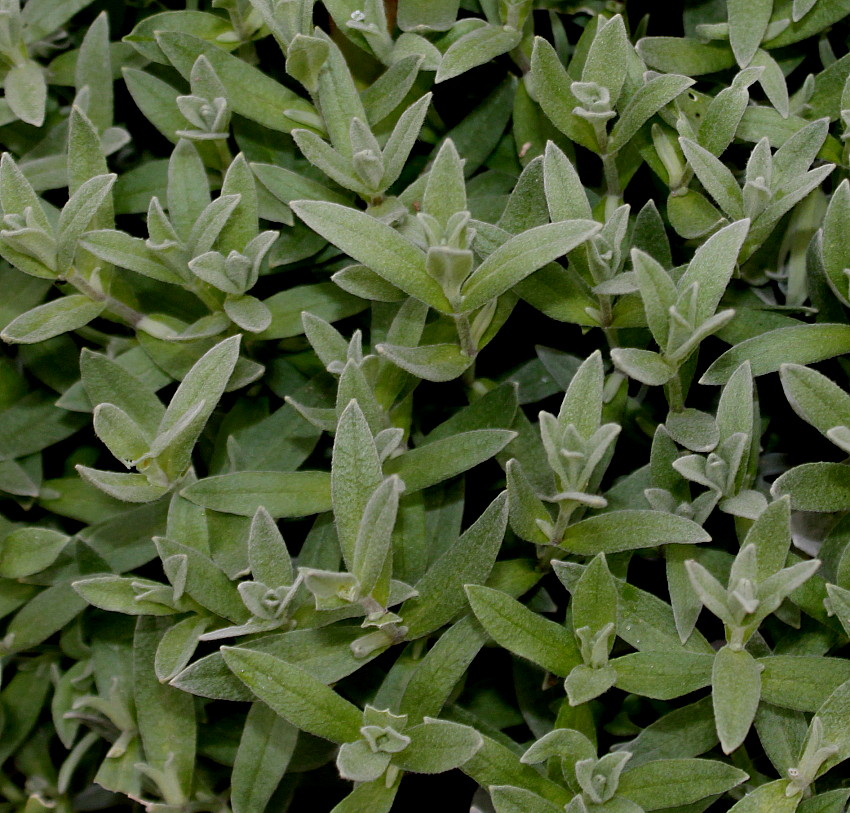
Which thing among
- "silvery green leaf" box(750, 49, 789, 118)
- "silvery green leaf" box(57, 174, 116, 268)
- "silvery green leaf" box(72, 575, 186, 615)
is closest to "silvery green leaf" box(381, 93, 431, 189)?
"silvery green leaf" box(57, 174, 116, 268)

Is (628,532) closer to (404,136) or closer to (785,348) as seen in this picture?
(785,348)

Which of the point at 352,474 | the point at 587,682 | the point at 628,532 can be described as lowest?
the point at 587,682

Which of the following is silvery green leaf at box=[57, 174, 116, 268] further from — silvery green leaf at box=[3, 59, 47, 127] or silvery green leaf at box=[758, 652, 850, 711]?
silvery green leaf at box=[758, 652, 850, 711]

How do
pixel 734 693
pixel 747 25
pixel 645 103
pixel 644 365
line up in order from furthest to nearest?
pixel 747 25
pixel 645 103
pixel 644 365
pixel 734 693

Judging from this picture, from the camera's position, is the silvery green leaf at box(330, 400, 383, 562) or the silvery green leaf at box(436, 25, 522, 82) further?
the silvery green leaf at box(436, 25, 522, 82)

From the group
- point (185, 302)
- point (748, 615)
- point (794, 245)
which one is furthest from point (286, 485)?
point (794, 245)

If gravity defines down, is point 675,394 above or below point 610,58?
below

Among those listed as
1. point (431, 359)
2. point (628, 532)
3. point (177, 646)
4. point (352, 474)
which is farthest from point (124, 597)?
point (628, 532)
